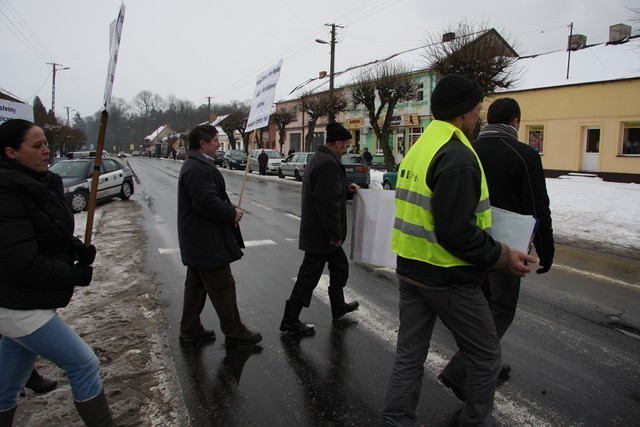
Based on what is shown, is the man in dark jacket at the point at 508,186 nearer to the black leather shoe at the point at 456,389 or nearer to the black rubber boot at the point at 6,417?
the black leather shoe at the point at 456,389

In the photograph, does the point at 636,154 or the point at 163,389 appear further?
the point at 636,154

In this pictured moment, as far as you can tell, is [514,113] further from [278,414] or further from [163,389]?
[163,389]

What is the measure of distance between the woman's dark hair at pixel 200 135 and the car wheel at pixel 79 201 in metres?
10.6

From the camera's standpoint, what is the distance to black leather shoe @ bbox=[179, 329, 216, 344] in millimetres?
4129

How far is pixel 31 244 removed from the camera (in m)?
2.13

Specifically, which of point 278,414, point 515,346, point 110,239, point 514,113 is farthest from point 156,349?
point 110,239

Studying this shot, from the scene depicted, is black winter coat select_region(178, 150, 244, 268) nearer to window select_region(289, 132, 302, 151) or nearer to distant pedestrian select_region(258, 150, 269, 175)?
distant pedestrian select_region(258, 150, 269, 175)

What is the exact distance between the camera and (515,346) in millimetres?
3990

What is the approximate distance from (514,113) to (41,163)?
2814 millimetres

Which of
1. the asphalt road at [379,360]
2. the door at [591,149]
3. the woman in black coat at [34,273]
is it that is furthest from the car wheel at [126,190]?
the door at [591,149]

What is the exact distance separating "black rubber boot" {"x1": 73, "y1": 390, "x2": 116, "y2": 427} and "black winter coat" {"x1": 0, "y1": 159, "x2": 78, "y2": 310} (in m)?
0.54

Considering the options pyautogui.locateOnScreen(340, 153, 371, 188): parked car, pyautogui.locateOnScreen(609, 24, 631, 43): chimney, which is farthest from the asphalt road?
pyautogui.locateOnScreen(609, 24, 631, 43): chimney

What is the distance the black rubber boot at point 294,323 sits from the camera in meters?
4.26

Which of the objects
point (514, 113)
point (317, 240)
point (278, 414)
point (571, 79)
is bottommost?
point (278, 414)
